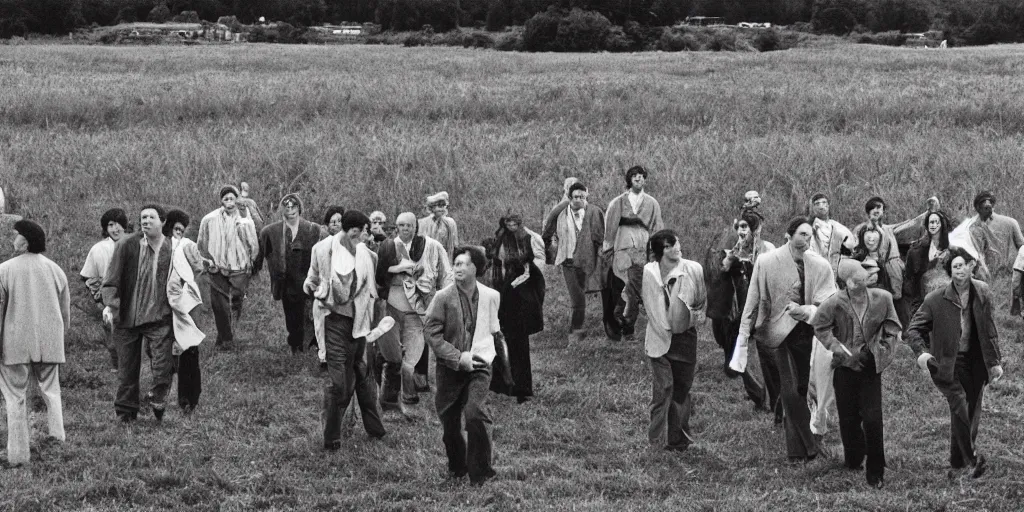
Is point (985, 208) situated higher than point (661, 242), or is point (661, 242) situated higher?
point (661, 242)

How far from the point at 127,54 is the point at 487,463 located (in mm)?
37324

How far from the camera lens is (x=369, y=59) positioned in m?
42.0

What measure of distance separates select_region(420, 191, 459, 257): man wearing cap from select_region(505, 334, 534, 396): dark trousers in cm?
117

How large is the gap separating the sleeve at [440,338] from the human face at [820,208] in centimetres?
479

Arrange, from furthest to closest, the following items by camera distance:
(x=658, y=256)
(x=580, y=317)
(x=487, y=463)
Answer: (x=580, y=317)
(x=658, y=256)
(x=487, y=463)

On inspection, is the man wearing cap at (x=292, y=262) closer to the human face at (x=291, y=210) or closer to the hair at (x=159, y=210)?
the human face at (x=291, y=210)

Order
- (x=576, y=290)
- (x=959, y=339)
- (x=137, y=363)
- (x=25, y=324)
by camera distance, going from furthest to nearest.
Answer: (x=576, y=290) < (x=137, y=363) < (x=25, y=324) < (x=959, y=339)

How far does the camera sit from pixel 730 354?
11.4m

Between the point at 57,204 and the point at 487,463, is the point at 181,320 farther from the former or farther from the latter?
the point at 57,204

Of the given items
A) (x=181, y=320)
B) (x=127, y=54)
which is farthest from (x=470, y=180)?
(x=127, y=54)

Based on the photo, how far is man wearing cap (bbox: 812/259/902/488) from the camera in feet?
27.0

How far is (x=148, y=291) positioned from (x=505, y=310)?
131 inches

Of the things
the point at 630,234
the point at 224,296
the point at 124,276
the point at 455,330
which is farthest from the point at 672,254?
the point at 224,296

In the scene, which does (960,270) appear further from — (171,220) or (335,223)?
(171,220)
